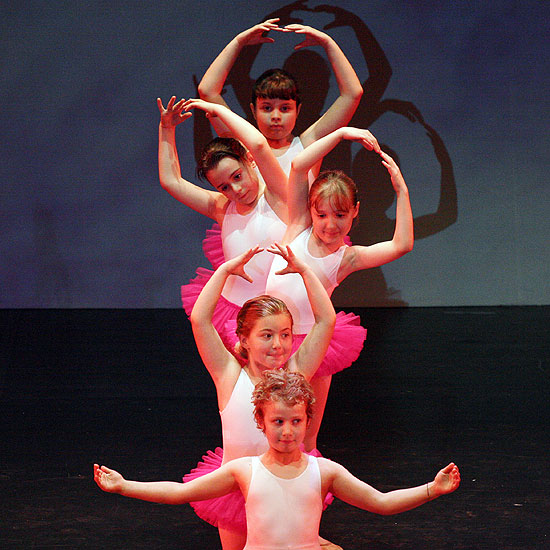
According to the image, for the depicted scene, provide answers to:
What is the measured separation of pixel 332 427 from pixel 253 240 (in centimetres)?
106

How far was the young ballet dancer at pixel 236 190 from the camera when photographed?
2.61 meters

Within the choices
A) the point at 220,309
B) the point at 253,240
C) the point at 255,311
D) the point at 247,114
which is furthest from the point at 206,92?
the point at 247,114

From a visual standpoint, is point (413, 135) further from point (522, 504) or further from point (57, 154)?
point (522, 504)

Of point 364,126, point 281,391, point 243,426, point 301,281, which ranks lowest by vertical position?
point 243,426

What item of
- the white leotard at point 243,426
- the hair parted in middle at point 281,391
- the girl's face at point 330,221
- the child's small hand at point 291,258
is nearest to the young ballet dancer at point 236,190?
the girl's face at point 330,221

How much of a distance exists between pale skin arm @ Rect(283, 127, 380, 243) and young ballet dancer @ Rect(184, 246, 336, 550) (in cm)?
29

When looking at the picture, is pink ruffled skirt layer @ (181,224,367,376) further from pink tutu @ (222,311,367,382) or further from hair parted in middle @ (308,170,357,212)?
hair parted in middle @ (308,170,357,212)

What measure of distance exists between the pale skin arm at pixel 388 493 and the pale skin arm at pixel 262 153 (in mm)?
945

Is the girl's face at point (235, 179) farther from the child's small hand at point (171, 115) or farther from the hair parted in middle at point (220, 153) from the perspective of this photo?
the child's small hand at point (171, 115)

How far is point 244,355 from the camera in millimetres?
2301

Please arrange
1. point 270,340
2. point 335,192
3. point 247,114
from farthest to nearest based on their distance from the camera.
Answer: point 247,114 < point 335,192 < point 270,340

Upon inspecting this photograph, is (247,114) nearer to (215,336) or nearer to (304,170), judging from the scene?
(304,170)

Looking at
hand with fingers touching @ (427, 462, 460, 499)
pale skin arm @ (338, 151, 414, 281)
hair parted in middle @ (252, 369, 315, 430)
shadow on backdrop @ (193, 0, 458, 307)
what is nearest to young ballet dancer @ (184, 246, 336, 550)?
hair parted in middle @ (252, 369, 315, 430)

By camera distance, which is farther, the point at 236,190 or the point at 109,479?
the point at 236,190
